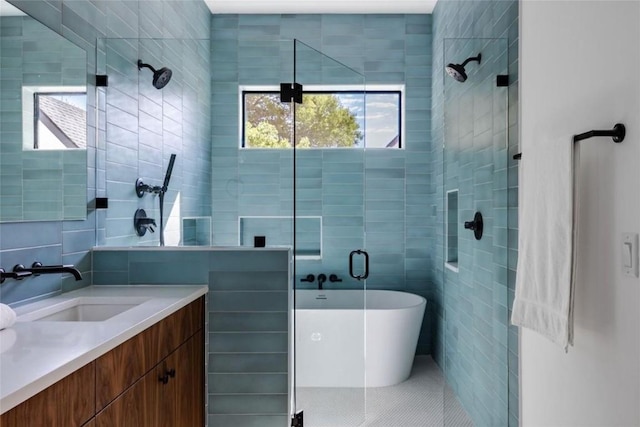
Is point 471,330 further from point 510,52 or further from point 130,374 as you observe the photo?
point 130,374

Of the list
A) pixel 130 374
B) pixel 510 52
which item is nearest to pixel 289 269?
pixel 130 374

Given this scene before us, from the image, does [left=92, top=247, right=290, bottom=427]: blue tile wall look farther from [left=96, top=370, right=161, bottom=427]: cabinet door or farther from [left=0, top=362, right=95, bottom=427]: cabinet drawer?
[left=0, top=362, right=95, bottom=427]: cabinet drawer

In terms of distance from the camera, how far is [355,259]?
8.71 feet

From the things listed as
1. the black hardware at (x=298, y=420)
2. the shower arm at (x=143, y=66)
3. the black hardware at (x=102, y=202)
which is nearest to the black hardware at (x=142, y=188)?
the black hardware at (x=102, y=202)

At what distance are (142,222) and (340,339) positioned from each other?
4.14 feet

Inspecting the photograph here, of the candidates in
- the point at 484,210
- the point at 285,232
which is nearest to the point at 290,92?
the point at 285,232

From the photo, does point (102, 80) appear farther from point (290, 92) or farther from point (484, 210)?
point (484, 210)

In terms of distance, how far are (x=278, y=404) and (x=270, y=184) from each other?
1115 millimetres

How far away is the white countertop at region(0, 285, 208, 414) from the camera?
0.99m

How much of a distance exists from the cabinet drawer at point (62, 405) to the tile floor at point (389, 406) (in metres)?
1.37

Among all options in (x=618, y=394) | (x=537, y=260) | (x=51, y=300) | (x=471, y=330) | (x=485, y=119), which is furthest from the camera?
(x=471, y=330)

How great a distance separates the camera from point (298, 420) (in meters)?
2.41

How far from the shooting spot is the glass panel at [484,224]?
2.36 metres

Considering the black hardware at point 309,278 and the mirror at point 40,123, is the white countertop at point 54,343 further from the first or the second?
the black hardware at point 309,278
